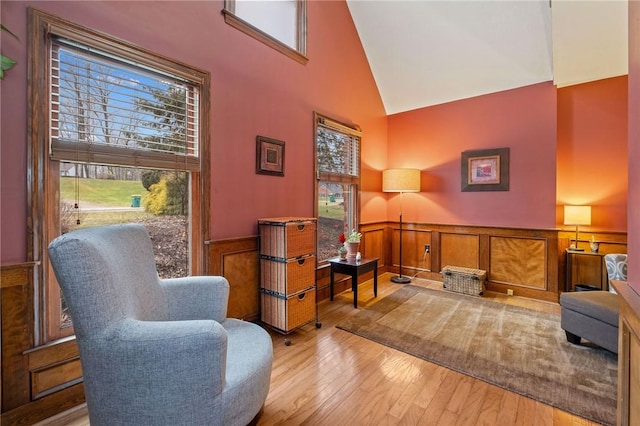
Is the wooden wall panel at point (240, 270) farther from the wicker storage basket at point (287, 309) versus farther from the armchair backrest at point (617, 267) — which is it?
the armchair backrest at point (617, 267)

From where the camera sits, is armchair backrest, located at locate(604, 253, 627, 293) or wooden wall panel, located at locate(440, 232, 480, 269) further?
wooden wall panel, located at locate(440, 232, 480, 269)

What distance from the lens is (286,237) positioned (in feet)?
7.88

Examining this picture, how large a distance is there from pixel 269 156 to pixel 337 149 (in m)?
1.26

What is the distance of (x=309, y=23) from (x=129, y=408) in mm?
3553

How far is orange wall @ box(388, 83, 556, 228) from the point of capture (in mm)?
3508

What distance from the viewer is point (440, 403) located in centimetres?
171

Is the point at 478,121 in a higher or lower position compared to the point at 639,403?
higher

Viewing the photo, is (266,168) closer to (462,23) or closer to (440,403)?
(440,403)

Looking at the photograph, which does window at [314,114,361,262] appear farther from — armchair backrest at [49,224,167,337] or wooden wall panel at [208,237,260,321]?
armchair backrest at [49,224,167,337]

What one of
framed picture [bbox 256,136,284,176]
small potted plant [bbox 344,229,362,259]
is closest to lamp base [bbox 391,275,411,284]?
small potted plant [bbox 344,229,362,259]

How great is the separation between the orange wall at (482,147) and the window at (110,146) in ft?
10.6

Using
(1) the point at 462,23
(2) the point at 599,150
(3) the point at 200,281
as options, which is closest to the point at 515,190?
(2) the point at 599,150

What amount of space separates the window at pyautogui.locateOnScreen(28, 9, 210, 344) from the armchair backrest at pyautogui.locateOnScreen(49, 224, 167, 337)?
0.51 meters

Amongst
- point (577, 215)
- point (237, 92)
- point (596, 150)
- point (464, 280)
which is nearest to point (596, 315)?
point (464, 280)
